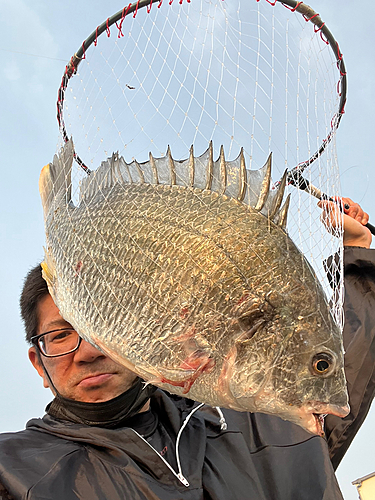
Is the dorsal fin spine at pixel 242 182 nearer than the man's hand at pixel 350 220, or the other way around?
the dorsal fin spine at pixel 242 182

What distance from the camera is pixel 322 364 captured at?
1292mm

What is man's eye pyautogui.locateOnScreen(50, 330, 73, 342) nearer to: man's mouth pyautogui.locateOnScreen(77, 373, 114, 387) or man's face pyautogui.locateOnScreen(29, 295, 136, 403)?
man's face pyautogui.locateOnScreen(29, 295, 136, 403)

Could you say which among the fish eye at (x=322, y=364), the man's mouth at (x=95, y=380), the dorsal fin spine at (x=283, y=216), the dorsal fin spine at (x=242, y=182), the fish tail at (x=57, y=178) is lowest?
the fish eye at (x=322, y=364)

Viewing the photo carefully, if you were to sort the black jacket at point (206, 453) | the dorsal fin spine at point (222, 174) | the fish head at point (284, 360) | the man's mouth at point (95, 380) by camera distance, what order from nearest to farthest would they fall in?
the fish head at point (284, 360)
the dorsal fin spine at point (222, 174)
the black jacket at point (206, 453)
the man's mouth at point (95, 380)

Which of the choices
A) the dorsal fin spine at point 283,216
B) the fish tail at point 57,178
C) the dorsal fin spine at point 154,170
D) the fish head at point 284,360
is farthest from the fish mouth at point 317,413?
the fish tail at point 57,178

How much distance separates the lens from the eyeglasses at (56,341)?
2000mm

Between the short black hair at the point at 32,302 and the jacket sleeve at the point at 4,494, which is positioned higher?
the short black hair at the point at 32,302

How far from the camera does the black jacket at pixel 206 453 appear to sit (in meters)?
1.64

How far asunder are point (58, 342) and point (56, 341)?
0.05 ft

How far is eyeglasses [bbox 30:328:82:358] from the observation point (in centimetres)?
200

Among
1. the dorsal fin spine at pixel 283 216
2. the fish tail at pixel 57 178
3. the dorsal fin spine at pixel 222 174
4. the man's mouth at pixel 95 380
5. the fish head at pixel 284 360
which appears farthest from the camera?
the fish tail at pixel 57 178

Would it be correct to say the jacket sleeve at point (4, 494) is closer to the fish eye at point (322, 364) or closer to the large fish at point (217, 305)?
the large fish at point (217, 305)

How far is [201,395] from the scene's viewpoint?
50.1 inches

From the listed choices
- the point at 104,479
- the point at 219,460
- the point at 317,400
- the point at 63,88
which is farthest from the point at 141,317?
the point at 63,88
